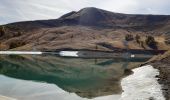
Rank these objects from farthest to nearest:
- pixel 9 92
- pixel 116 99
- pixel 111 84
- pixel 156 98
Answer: pixel 111 84 → pixel 9 92 → pixel 116 99 → pixel 156 98

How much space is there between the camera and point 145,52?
182 metres

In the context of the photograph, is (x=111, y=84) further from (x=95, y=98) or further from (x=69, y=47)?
(x=69, y=47)

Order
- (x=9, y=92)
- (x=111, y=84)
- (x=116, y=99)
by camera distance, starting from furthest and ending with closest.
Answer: (x=111, y=84) < (x=9, y=92) < (x=116, y=99)

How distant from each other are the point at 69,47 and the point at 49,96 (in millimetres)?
135913

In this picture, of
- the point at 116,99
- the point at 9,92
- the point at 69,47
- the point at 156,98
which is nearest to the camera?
the point at 156,98

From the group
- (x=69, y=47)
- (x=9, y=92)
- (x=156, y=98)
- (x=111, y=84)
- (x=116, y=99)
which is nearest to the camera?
(x=156, y=98)

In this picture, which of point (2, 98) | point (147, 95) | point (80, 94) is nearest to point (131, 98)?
point (147, 95)

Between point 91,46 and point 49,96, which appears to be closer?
point 49,96

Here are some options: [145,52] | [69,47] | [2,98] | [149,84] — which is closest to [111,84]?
[149,84]

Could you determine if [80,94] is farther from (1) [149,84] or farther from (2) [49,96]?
(1) [149,84]

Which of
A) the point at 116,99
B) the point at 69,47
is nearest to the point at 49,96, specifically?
the point at 116,99

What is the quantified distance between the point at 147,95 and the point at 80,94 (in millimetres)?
10096

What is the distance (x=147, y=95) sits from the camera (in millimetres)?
33906

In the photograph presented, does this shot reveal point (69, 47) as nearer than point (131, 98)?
No
